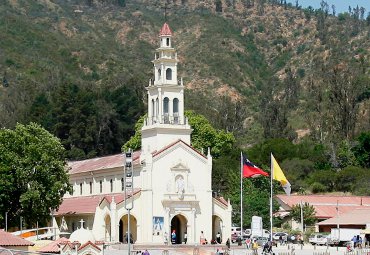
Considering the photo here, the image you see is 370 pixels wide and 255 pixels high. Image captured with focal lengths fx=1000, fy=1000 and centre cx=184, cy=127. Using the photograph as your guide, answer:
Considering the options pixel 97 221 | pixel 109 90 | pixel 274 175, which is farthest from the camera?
pixel 109 90

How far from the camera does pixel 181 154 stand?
86.8m

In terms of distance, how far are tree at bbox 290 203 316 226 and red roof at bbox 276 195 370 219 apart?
156cm

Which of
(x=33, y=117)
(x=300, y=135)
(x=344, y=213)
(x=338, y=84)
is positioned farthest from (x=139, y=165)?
(x=300, y=135)

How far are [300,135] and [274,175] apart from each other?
93.5 m

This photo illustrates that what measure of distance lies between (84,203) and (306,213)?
2356cm

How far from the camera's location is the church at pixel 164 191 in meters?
84.9

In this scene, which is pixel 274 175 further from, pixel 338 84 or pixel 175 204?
pixel 338 84

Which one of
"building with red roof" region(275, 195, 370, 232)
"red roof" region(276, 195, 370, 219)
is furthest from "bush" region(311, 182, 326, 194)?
"red roof" region(276, 195, 370, 219)

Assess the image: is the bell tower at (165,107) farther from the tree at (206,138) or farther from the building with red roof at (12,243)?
the tree at (206,138)

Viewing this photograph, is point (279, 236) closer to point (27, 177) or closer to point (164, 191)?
point (164, 191)

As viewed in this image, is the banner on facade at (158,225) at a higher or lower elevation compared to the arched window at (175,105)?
lower

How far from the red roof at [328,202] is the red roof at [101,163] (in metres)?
20.3

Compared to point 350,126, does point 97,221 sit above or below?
below

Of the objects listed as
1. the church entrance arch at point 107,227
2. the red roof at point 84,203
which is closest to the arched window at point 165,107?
the red roof at point 84,203
